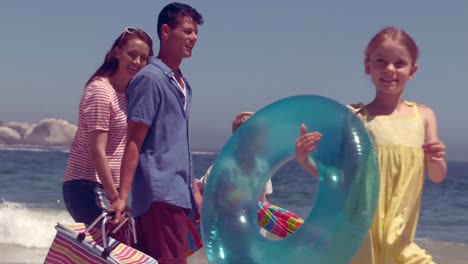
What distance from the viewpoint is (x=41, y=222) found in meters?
10.8

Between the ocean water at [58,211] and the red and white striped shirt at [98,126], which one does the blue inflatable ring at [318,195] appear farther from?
the ocean water at [58,211]

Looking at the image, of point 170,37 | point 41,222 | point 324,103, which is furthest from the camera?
point 41,222

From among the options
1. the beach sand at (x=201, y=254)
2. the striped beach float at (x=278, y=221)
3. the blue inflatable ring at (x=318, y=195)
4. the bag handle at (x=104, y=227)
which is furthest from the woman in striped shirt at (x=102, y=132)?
the beach sand at (x=201, y=254)

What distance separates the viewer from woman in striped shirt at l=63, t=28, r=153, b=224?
357 centimetres

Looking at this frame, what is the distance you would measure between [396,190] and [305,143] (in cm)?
40

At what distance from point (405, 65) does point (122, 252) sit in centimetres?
135

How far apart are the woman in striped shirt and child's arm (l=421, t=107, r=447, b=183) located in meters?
1.31

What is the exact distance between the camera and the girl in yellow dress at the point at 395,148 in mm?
3045

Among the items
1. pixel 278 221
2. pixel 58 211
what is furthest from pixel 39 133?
pixel 278 221

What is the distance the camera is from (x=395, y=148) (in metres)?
3.13

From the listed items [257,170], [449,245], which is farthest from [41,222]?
[257,170]

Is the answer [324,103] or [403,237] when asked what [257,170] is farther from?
[403,237]

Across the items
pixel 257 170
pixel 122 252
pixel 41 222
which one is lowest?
pixel 41 222

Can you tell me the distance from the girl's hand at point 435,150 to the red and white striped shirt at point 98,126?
1.37 m
